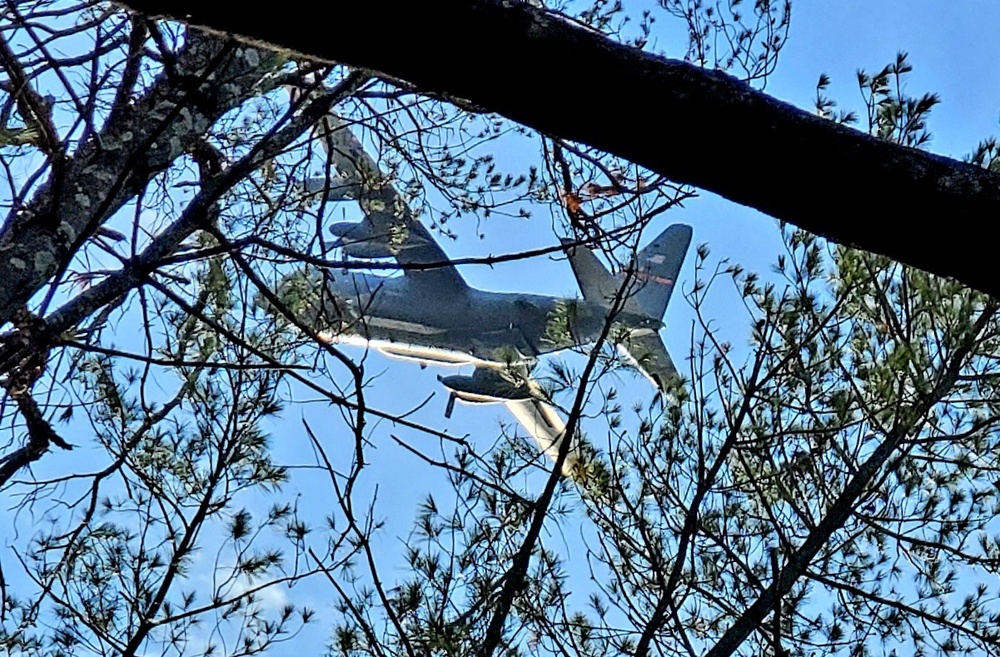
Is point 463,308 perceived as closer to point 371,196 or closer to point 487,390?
point 487,390

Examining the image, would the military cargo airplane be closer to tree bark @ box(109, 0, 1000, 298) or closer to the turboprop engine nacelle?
the turboprop engine nacelle

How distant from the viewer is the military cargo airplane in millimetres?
3254

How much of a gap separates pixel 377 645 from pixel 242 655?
0.58 metres

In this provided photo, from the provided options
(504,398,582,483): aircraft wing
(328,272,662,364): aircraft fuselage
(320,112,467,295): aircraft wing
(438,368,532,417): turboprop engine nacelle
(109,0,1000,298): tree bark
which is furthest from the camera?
(328,272,662,364): aircraft fuselage

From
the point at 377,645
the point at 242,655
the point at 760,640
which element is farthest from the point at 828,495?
the point at 242,655

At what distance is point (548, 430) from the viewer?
7.45 m

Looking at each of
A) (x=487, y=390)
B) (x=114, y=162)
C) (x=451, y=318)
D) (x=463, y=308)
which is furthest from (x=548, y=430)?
(x=463, y=308)

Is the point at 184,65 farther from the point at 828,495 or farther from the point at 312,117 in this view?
the point at 828,495

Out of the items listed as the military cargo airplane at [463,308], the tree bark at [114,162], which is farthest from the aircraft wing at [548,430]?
the tree bark at [114,162]

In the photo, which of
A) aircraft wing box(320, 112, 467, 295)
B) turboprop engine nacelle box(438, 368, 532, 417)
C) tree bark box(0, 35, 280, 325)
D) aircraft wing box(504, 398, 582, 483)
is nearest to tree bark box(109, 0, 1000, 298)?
tree bark box(0, 35, 280, 325)

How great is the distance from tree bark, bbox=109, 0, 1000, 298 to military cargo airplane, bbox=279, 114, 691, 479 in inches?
46.7

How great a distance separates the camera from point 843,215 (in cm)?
94

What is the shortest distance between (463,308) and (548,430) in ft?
19.4

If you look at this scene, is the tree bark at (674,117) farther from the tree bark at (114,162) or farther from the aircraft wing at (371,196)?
the aircraft wing at (371,196)
